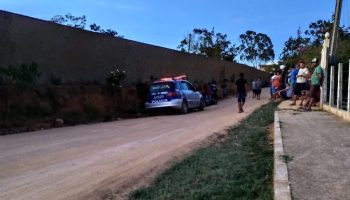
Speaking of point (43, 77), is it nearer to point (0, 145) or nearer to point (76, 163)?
point (0, 145)

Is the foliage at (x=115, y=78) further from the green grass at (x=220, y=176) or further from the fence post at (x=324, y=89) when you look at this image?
the green grass at (x=220, y=176)

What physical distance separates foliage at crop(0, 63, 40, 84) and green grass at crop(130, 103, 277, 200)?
32.3 ft

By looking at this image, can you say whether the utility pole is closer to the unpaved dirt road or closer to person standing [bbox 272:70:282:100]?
person standing [bbox 272:70:282:100]

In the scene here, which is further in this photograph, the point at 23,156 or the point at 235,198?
the point at 23,156

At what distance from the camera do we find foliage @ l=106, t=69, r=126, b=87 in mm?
25047

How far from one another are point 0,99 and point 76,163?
837 centimetres

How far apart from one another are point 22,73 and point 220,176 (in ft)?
42.4

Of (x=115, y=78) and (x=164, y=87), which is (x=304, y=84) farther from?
(x=115, y=78)

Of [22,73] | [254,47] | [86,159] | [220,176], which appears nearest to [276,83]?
[22,73]

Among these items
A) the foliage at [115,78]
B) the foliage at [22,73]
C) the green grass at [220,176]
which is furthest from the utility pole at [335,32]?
the green grass at [220,176]

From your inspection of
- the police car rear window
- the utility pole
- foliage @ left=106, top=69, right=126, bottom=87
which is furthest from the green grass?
foliage @ left=106, top=69, right=126, bottom=87

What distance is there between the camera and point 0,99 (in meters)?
16.6

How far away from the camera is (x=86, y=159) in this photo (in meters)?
9.63

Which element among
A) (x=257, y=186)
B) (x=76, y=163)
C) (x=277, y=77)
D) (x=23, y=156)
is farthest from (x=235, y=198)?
(x=277, y=77)
